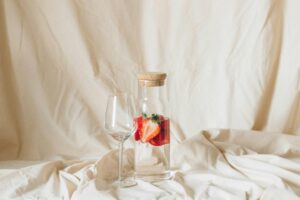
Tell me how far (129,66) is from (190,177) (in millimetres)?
504

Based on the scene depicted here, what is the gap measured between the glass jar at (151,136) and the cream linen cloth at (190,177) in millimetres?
43

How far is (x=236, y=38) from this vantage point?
1.49m

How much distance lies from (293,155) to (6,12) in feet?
3.20

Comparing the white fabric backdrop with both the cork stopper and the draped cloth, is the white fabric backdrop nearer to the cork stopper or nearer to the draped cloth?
the draped cloth

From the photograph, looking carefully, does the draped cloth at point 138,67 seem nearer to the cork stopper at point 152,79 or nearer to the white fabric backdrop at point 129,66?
the white fabric backdrop at point 129,66

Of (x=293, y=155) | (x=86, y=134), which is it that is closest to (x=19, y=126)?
(x=86, y=134)

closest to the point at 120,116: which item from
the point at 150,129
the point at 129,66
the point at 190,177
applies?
the point at 150,129

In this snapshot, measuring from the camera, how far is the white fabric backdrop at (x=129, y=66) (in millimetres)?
1486

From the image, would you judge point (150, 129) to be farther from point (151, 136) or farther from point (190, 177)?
point (190, 177)

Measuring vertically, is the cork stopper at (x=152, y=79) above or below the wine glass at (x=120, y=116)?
above

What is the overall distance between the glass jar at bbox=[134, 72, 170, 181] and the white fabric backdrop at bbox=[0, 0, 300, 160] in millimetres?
347

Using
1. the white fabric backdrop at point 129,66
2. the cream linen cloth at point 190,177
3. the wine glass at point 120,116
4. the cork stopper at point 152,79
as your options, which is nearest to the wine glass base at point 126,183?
the cream linen cloth at point 190,177

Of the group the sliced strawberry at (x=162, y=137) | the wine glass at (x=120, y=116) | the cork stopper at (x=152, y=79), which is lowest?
the sliced strawberry at (x=162, y=137)

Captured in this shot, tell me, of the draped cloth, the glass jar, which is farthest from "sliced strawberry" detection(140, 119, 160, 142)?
the draped cloth
